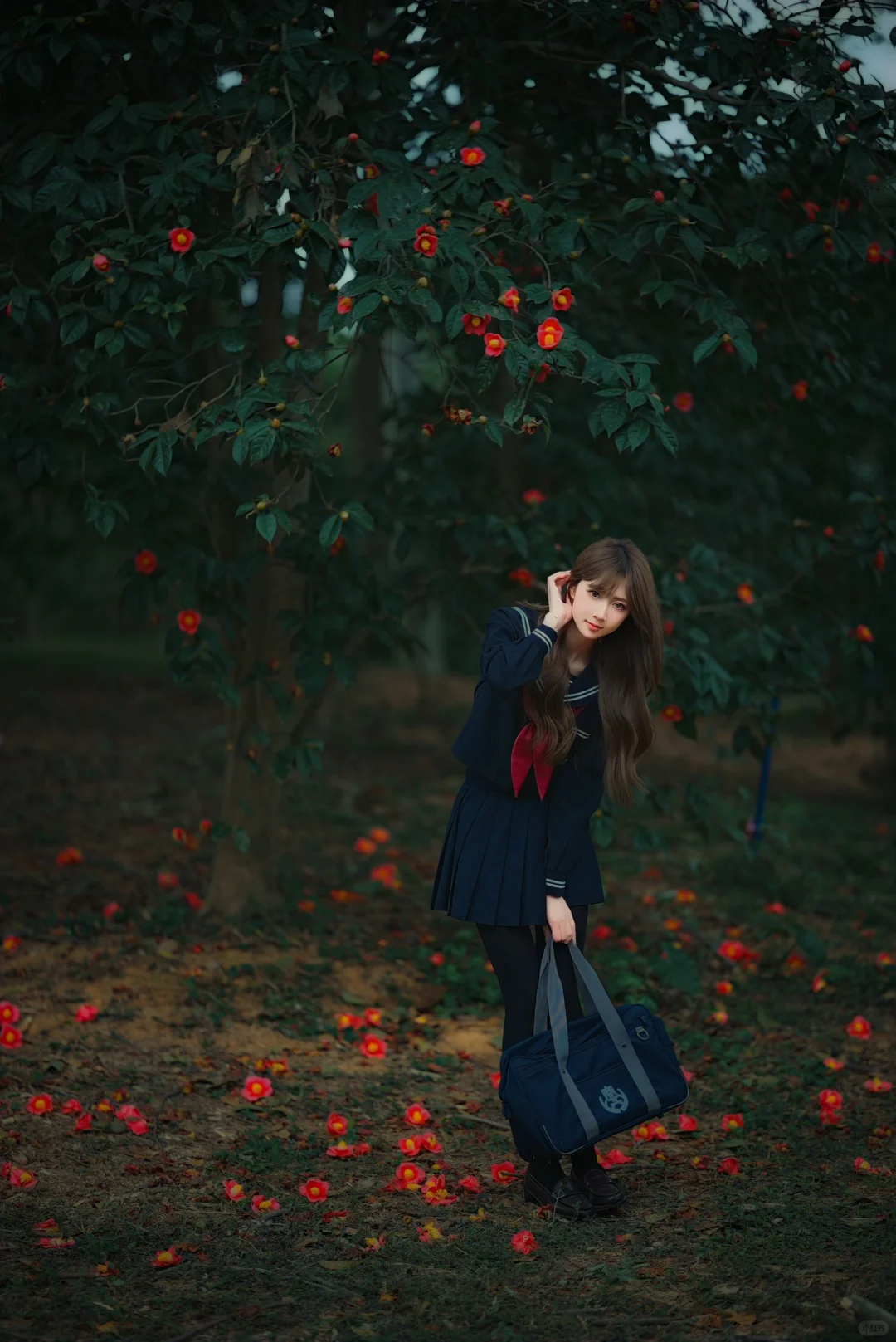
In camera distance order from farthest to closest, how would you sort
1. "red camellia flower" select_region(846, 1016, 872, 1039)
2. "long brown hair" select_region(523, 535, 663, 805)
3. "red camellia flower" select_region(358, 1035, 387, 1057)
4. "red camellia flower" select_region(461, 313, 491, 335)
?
"red camellia flower" select_region(846, 1016, 872, 1039)
"red camellia flower" select_region(358, 1035, 387, 1057)
"red camellia flower" select_region(461, 313, 491, 335)
"long brown hair" select_region(523, 535, 663, 805)

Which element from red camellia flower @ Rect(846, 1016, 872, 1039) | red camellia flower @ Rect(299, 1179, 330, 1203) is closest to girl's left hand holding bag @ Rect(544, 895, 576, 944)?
red camellia flower @ Rect(299, 1179, 330, 1203)

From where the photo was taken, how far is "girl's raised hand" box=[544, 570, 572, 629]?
9.45ft

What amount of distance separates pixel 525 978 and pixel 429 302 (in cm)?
Result: 160

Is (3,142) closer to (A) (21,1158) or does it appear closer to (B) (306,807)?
(A) (21,1158)

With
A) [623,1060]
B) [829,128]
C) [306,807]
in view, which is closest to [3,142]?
[829,128]

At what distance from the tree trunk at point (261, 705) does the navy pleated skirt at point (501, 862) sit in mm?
1323

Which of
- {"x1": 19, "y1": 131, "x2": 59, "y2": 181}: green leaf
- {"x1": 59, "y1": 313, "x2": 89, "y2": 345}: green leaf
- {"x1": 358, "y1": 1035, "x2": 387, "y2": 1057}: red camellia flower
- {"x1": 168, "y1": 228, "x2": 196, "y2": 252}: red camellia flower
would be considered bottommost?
{"x1": 358, "y1": 1035, "x2": 387, "y2": 1057}: red camellia flower

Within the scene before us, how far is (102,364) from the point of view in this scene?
3654mm

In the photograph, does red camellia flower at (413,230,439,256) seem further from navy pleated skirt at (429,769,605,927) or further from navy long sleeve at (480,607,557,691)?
navy pleated skirt at (429,769,605,927)

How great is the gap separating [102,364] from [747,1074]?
9.21ft

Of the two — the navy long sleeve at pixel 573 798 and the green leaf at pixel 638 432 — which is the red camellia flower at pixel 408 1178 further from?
the green leaf at pixel 638 432

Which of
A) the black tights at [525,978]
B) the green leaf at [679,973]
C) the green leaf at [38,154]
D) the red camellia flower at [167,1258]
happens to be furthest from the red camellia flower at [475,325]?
the green leaf at [679,973]

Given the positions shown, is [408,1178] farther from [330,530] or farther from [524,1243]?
[330,530]

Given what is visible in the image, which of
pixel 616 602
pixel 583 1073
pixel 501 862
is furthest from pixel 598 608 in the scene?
pixel 583 1073
